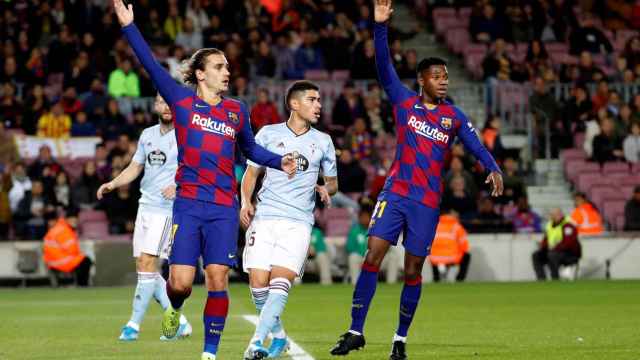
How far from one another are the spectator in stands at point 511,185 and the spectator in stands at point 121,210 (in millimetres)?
6573

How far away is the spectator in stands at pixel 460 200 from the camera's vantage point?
25469 millimetres

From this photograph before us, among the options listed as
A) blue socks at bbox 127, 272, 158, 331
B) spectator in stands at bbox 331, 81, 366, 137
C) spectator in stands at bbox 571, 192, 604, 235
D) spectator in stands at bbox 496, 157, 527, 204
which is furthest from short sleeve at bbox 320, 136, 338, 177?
spectator in stands at bbox 331, 81, 366, 137

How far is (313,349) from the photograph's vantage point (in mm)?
11867

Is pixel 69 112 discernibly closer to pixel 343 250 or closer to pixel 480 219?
pixel 343 250

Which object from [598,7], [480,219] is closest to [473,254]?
[480,219]

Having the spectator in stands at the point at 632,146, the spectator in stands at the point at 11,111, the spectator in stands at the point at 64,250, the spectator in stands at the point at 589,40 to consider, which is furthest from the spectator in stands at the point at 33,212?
the spectator in stands at the point at 589,40

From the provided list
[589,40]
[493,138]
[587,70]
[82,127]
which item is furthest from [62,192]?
[589,40]

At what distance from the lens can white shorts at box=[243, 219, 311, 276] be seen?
438 inches

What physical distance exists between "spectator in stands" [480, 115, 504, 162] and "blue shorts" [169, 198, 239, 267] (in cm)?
1694

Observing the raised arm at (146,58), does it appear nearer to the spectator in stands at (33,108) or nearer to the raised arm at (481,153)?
the raised arm at (481,153)

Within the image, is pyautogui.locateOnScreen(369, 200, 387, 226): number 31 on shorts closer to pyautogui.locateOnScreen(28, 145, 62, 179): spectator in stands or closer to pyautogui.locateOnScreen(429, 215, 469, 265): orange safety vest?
pyautogui.locateOnScreen(429, 215, 469, 265): orange safety vest

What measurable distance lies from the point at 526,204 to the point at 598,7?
9140 mm

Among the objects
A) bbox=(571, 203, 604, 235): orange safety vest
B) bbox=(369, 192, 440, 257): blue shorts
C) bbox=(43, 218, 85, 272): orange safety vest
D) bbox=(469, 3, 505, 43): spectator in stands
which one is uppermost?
bbox=(469, 3, 505, 43): spectator in stands

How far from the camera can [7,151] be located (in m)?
25.2
